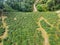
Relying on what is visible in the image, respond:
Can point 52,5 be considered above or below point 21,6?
above

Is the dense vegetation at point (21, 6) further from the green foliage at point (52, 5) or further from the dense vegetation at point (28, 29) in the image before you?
the dense vegetation at point (28, 29)

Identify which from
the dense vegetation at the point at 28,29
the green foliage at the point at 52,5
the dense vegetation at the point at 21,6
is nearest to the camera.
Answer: the dense vegetation at the point at 28,29

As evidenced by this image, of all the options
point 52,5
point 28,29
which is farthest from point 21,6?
point 28,29

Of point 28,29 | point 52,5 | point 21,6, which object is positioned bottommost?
point 28,29

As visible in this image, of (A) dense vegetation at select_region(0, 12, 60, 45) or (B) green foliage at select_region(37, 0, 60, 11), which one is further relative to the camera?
(B) green foliage at select_region(37, 0, 60, 11)

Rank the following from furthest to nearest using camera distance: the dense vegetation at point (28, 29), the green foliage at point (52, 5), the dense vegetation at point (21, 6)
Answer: the green foliage at point (52, 5), the dense vegetation at point (21, 6), the dense vegetation at point (28, 29)

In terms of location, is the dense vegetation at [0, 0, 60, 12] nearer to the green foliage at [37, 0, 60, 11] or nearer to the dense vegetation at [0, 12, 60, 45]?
the green foliage at [37, 0, 60, 11]

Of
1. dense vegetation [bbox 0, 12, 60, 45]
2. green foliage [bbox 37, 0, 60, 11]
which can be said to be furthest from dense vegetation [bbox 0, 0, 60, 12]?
dense vegetation [bbox 0, 12, 60, 45]

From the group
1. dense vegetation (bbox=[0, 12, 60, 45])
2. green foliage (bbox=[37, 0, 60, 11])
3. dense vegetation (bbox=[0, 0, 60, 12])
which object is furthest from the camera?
green foliage (bbox=[37, 0, 60, 11])

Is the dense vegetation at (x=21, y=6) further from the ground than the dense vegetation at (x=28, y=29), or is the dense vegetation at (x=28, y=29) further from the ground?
the dense vegetation at (x=21, y=6)

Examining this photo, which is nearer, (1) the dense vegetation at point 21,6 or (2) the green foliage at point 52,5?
(1) the dense vegetation at point 21,6

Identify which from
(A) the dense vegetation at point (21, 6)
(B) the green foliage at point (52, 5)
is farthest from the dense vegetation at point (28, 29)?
(B) the green foliage at point (52, 5)

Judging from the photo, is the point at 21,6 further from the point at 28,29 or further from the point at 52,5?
the point at 28,29
